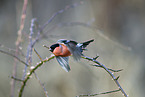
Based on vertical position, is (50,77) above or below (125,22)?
below

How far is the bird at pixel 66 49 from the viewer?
0.43 m

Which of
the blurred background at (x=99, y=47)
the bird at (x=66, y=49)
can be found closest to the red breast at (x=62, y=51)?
the bird at (x=66, y=49)

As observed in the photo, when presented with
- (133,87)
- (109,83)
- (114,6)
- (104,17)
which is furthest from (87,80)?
(114,6)

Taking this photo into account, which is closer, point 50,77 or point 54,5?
point 50,77

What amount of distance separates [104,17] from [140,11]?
361 mm

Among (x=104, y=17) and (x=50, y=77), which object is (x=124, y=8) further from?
(x=50, y=77)

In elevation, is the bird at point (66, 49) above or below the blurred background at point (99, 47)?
below

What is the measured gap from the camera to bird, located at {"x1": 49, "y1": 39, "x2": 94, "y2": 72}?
43 cm

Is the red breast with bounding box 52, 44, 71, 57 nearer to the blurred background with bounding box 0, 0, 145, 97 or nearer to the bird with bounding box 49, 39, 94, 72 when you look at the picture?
the bird with bounding box 49, 39, 94, 72

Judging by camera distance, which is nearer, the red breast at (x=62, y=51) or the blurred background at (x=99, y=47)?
the red breast at (x=62, y=51)

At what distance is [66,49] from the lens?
1.50ft

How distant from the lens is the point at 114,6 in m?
2.10

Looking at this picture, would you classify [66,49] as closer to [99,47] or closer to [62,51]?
[62,51]

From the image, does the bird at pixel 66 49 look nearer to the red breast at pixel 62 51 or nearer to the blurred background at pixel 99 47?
the red breast at pixel 62 51
